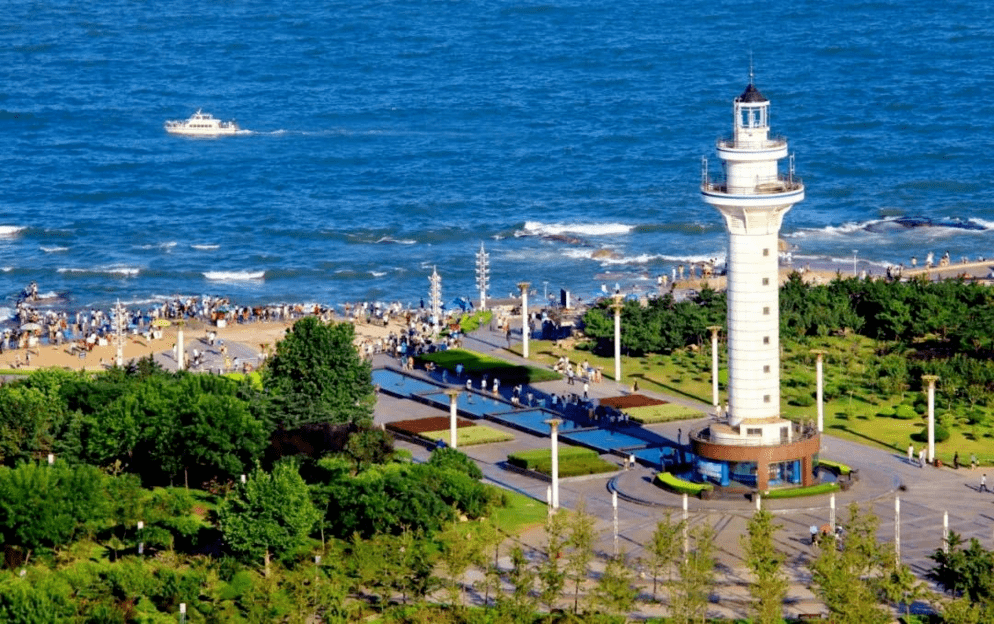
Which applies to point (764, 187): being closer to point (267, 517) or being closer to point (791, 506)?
point (791, 506)

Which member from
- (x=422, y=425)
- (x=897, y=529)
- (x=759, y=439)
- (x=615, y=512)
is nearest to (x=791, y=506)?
(x=759, y=439)

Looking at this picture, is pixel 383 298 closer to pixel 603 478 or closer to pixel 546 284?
pixel 546 284

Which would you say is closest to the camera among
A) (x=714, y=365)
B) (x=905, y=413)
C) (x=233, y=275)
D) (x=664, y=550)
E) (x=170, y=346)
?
(x=664, y=550)

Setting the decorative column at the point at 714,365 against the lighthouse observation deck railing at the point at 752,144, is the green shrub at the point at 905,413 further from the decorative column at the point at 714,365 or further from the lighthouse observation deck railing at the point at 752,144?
the lighthouse observation deck railing at the point at 752,144

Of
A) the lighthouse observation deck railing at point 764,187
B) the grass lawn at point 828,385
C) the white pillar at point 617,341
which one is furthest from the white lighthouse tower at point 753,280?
the white pillar at point 617,341

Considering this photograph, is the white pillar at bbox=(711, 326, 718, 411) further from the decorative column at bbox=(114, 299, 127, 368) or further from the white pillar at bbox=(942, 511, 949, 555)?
the decorative column at bbox=(114, 299, 127, 368)
